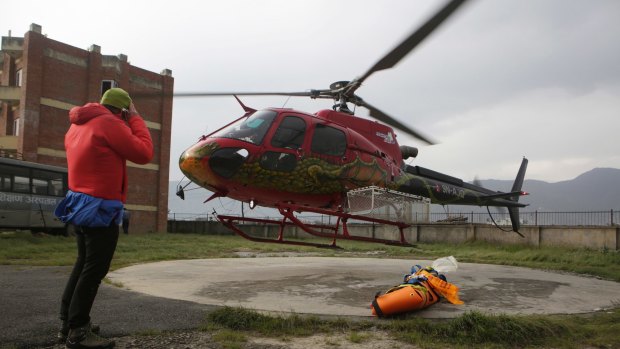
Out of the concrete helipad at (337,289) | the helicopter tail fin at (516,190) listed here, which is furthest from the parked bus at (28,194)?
the helicopter tail fin at (516,190)

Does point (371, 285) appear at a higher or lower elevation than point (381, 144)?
lower

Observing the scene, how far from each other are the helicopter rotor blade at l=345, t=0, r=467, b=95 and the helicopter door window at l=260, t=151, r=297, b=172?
2.20 metres

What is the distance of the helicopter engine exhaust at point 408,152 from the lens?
1133 centimetres

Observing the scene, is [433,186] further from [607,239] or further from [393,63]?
[607,239]

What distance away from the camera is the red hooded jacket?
3.26m

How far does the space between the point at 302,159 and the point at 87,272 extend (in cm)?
534

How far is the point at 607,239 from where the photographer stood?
62.0 feet

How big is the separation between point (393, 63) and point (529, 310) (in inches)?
172

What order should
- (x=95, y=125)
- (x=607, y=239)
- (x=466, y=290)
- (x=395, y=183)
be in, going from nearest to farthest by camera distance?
(x=95, y=125)
(x=466, y=290)
(x=395, y=183)
(x=607, y=239)

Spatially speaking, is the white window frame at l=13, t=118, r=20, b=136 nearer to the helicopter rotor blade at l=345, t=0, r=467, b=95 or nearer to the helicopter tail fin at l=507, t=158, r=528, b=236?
the helicopter rotor blade at l=345, t=0, r=467, b=95

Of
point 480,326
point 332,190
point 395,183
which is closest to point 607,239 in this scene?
point 395,183

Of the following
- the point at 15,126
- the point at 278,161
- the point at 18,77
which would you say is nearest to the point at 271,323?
the point at 278,161

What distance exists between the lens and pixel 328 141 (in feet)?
28.4

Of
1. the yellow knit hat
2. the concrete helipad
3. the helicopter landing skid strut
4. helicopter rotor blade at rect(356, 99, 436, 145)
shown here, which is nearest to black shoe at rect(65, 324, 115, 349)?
the yellow knit hat
